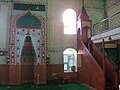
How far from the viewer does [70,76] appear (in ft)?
41.8

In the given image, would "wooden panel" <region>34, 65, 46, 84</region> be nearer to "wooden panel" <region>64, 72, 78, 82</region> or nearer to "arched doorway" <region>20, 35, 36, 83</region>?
"arched doorway" <region>20, 35, 36, 83</region>

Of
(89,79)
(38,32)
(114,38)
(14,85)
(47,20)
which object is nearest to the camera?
(114,38)

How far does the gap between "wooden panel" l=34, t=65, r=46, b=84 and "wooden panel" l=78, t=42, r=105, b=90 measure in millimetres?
2326

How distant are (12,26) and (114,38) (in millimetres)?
6117

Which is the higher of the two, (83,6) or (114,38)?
(83,6)

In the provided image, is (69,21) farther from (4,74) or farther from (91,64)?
(4,74)

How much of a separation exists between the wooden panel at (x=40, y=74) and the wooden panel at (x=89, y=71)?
91.6 inches

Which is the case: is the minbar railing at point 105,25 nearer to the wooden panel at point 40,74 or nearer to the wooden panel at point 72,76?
the wooden panel at point 72,76

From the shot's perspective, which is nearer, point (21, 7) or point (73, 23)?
point (21, 7)

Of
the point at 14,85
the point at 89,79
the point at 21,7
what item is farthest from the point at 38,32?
the point at 89,79

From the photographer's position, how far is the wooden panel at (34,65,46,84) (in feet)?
38.1

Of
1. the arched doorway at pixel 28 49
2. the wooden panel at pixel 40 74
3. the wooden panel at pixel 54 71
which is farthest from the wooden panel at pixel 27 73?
the wooden panel at pixel 54 71

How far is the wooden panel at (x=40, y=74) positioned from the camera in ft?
38.1

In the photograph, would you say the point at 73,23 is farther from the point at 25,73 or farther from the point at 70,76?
the point at 25,73
